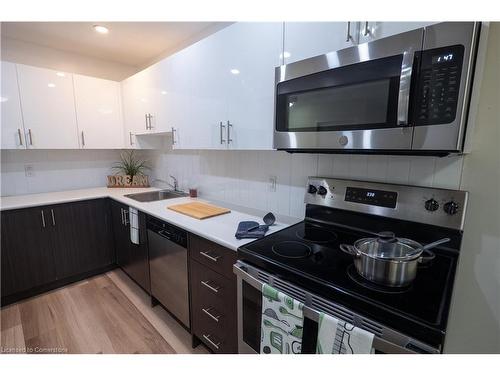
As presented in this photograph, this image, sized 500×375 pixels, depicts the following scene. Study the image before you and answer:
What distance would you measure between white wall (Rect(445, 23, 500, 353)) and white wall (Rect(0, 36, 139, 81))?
333 centimetres

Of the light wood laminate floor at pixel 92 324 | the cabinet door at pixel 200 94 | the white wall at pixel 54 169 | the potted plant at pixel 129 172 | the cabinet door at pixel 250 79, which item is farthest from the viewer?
the potted plant at pixel 129 172

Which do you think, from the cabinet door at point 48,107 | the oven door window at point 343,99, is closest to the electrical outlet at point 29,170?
the cabinet door at point 48,107

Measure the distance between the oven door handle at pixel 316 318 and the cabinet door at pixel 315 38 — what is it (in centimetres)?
103

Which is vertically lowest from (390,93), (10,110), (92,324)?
(92,324)

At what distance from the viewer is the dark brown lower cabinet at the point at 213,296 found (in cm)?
129

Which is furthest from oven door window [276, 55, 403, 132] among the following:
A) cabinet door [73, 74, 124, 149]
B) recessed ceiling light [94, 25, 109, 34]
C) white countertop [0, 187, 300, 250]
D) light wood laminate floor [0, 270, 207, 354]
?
cabinet door [73, 74, 124, 149]

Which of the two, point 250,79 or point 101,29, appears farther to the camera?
point 101,29

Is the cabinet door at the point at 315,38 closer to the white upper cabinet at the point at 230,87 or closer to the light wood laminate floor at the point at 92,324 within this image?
the white upper cabinet at the point at 230,87

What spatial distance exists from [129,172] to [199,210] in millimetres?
1593

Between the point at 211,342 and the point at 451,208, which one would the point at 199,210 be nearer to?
the point at 211,342

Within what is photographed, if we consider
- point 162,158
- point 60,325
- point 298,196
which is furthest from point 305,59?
point 60,325

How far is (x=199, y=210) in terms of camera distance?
73.2 inches

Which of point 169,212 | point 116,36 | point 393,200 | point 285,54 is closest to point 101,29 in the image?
point 116,36
